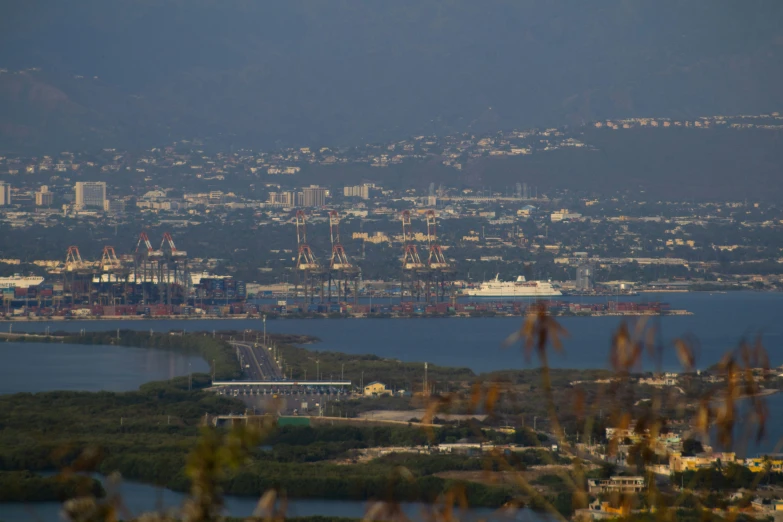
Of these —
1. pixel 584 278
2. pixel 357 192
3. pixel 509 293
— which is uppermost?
pixel 357 192

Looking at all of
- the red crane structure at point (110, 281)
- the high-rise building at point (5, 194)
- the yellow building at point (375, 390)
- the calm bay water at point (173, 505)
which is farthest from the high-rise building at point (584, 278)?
the calm bay water at point (173, 505)

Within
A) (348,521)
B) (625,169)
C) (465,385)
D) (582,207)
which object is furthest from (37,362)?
(625,169)

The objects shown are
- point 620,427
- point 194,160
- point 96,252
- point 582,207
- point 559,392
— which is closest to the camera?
A: point 620,427

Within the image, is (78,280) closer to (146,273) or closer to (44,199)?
(146,273)

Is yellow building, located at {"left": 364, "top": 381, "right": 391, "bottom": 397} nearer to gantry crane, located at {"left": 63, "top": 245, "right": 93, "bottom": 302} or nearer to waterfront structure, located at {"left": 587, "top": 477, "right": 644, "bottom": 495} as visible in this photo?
waterfront structure, located at {"left": 587, "top": 477, "right": 644, "bottom": 495}

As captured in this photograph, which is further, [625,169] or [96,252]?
[625,169]

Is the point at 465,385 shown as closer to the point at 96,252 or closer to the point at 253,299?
the point at 253,299

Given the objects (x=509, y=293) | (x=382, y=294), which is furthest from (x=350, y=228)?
(x=509, y=293)
